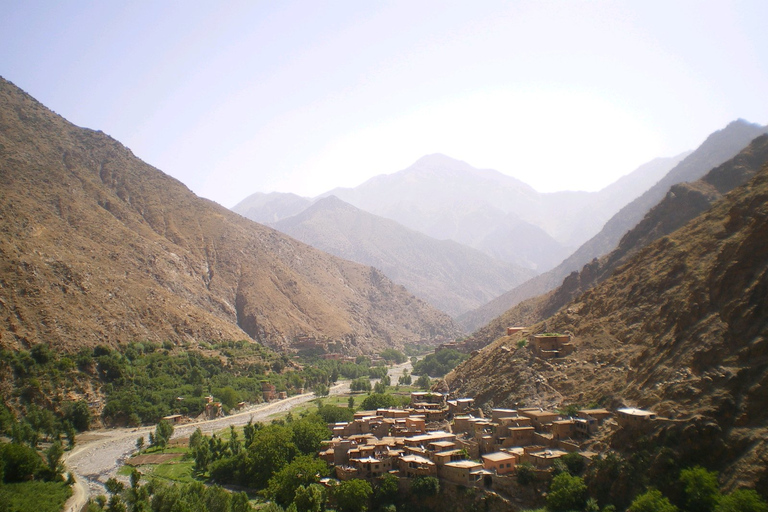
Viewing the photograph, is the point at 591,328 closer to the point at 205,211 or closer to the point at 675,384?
the point at 675,384

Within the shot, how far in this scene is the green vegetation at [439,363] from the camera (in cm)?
9431

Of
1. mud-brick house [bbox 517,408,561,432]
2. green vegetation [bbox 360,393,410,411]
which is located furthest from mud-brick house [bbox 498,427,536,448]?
green vegetation [bbox 360,393,410,411]

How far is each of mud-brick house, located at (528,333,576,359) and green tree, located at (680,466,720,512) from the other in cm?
1812

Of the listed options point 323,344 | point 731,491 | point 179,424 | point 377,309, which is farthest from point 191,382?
point 377,309

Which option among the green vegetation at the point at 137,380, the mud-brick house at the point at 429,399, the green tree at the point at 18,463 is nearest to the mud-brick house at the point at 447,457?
the mud-brick house at the point at 429,399

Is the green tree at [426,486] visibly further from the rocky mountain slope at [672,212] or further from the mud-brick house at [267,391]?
the mud-brick house at [267,391]

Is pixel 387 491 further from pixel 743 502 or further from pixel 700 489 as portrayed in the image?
Answer: pixel 743 502

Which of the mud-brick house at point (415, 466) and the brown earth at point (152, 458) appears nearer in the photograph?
the mud-brick house at point (415, 466)

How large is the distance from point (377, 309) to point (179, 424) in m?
95.1

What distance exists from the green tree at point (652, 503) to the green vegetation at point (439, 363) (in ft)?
218

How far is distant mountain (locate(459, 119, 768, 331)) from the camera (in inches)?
4705

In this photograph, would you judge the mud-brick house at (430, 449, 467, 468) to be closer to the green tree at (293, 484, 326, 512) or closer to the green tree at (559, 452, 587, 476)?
the green tree at (559, 452, 587, 476)

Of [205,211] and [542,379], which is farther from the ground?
[205,211]

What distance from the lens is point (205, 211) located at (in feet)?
434
